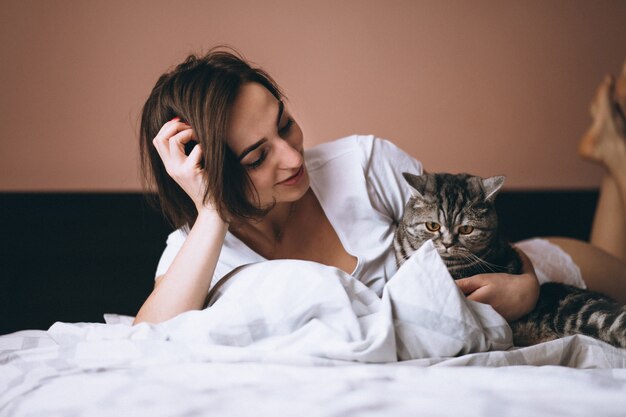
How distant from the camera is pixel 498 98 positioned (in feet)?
6.79

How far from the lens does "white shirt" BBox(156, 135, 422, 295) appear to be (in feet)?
3.98

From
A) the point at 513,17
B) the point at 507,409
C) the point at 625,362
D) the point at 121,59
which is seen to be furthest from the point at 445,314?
the point at 513,17

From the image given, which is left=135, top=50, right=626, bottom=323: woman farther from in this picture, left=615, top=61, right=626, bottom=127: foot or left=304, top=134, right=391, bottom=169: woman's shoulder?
left=615, top=61, right=626, bottom=127: foot

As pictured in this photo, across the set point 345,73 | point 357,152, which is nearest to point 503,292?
A: point 357,152

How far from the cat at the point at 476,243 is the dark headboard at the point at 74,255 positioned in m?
0.95

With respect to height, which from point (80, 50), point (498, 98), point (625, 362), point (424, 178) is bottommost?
→ point (625, 362)

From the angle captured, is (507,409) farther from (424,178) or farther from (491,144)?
(491,144)

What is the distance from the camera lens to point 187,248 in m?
1.06

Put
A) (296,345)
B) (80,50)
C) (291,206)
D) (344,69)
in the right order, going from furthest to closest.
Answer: (344,69), (80,50), (291,206), (296,345)

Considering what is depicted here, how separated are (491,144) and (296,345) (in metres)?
1.54

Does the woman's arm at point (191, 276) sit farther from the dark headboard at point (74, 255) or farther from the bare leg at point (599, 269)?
the bare leg at point (599, 269)

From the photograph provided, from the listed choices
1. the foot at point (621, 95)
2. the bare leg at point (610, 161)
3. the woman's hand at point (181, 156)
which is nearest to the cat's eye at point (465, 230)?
the woman's hand at point (181, 156)

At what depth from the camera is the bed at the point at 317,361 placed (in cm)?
71

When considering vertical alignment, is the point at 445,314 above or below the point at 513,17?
below
